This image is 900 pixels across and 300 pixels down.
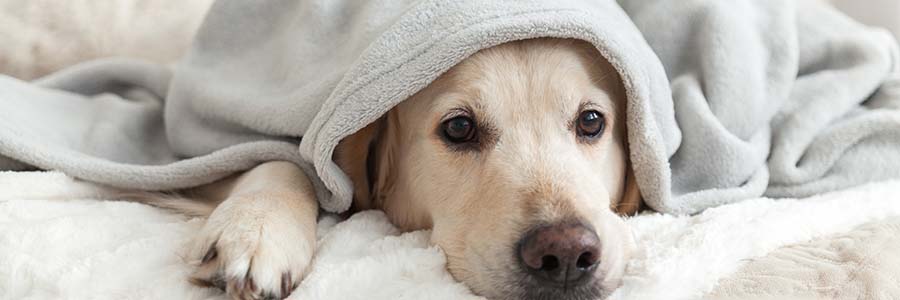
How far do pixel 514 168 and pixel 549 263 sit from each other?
221 millimetres

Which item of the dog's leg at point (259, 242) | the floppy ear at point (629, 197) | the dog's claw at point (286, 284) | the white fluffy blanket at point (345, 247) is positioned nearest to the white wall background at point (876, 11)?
the white fluffy blanket at point (345, 247)

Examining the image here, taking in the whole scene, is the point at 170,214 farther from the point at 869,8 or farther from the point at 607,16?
the point at 869,8

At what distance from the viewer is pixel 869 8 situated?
3014 millimetres

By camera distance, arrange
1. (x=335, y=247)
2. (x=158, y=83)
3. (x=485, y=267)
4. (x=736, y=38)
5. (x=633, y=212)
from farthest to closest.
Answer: (x=158, y=83) → (x=736, y=38) → (x=633, y=212) → (x=335, y=247) → (x=485, y=267)

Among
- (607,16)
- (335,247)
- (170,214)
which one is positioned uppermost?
(607,16)

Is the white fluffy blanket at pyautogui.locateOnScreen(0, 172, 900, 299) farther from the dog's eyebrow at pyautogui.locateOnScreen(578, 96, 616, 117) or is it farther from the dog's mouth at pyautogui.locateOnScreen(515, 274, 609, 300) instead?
the dog's eyebrow at pyautogui.locateOnScreen(578, 96, 616, 117)

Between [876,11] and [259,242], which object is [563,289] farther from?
[876,11]

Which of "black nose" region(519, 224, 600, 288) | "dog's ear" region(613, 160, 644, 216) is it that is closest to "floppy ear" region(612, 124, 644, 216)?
"dog's ear" region(613, 160, 644, 216)

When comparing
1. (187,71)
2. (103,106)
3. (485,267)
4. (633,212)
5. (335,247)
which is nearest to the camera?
(485,267)

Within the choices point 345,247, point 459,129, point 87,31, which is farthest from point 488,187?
point 87,31

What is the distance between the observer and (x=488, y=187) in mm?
1406

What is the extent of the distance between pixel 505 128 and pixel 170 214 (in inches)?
26.4

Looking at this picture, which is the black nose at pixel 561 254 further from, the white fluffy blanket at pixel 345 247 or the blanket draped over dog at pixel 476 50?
the blanket draped over dog at pixel 476 50

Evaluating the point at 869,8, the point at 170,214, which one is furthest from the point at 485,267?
the point at 869,8
